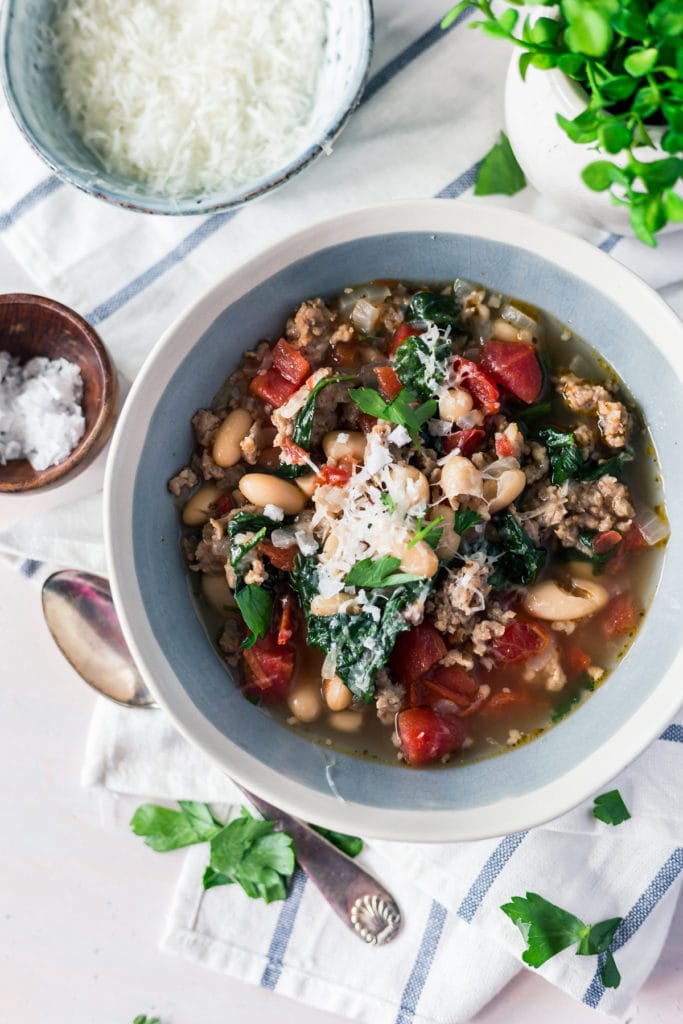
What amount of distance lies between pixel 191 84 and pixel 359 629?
2036 millimetres

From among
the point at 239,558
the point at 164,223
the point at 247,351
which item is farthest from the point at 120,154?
the point at 239,558

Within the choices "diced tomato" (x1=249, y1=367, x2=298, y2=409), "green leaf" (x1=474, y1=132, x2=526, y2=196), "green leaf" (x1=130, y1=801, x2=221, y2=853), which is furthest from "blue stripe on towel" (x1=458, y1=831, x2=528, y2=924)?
"green leaf" (x1=474, y1=132, x2=526, y2=196)

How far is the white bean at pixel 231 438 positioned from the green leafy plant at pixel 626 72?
129 cm

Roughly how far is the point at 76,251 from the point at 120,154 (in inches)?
A: 15.5

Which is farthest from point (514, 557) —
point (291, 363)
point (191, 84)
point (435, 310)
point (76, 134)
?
point (76, 134)

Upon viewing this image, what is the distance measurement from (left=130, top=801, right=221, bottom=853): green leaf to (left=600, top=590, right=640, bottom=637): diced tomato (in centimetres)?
167

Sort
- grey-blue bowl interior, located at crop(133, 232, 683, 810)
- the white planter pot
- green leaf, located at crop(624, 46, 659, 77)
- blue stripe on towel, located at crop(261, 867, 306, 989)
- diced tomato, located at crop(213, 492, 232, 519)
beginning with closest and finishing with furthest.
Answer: green leaf, located at crop(624, 46, 659, 77) → the white planter pot → grey-blue bowl interior, located at crop(133, 232, 683, 810) → diced tomato, located at crop(213, 492, 232, 519) → blue stripe on towel, located at crop(261, 867, 306, 989)

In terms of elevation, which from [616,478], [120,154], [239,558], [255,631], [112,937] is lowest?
[112,937]

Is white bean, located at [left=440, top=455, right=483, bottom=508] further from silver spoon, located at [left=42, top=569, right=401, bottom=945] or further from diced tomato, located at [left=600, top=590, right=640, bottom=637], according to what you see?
silver spoon, located at [left=42, top=569, right=401, bottom=945]

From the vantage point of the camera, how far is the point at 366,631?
3.14 meters

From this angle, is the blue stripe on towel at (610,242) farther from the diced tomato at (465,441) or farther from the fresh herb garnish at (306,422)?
the fresh herb garnish at (306,422)

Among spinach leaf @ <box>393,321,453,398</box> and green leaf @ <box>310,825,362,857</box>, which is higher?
spinach leaf @ <box>393,321,453,398</box>

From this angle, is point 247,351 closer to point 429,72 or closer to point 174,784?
point 429,72

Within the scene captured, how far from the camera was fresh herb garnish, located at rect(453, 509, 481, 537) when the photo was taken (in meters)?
3.09
